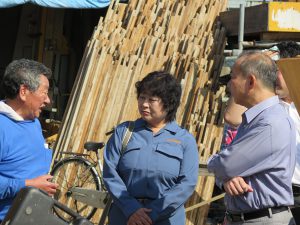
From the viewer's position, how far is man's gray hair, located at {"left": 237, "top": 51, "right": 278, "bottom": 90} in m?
3.95

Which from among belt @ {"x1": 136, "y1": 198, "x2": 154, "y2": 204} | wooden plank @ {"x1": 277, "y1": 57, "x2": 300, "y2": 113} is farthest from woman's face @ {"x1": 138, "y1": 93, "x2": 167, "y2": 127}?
wooden plank @ {"x1": 277, "y1": 57, "x2": 300, "y2": 113}

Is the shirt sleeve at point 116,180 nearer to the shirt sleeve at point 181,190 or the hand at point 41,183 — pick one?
the shirt sleeve at point 181,190

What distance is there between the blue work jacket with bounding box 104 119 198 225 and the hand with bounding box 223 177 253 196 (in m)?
0.84

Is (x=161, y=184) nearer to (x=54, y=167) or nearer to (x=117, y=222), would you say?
(x=117, y=222)

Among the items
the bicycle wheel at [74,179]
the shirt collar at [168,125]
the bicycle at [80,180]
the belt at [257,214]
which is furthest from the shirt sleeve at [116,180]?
the bicycle wheel at [74,179]

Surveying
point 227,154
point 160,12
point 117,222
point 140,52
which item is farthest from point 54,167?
point 227,154

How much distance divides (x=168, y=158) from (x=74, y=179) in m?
4.55

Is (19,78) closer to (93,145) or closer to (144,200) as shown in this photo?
(144,200)

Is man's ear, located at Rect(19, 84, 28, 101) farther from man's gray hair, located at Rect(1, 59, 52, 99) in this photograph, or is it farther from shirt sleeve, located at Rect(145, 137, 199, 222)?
shirt sleeve, located at Rect(145, 137, 199, 222)

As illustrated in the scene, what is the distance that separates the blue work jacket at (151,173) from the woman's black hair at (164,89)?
0.16 m

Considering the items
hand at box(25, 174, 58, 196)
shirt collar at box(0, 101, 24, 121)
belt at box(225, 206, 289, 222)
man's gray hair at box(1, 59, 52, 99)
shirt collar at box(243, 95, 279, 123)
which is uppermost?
shirt collar at box(243, 95, 279, 123)

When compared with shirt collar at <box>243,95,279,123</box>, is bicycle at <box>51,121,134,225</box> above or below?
below

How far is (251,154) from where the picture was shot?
383 centimetres

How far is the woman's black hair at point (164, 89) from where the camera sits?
490 centimetres
